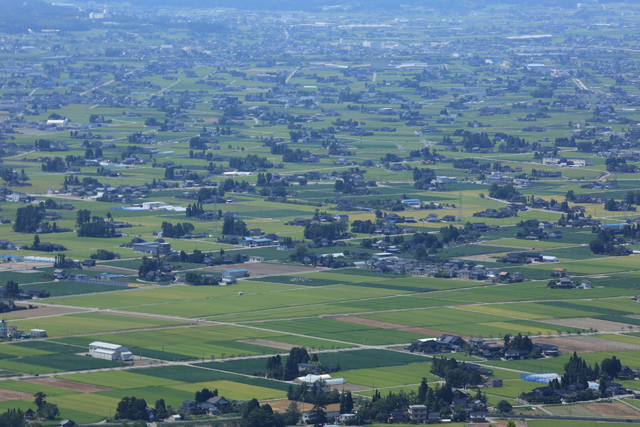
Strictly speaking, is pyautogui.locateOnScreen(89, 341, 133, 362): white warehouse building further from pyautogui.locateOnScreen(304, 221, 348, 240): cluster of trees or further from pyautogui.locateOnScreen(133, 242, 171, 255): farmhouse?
pyautogui.locateOnScreen(304, 221, 348, 240): cluster of trees

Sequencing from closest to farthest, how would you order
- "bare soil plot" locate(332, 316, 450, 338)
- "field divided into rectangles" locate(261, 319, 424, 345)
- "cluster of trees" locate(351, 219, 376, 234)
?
1. "field divided into rectangles" locate(261, 319, 424, 345)
2. "bare soil plot" locate(332, 316, 450, 338)
3. "cluster of trees" locate(351, 219, 376, 234)

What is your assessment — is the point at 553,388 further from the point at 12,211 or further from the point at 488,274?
the point at 12,211

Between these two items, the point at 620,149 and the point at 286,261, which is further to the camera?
the point at 620,149

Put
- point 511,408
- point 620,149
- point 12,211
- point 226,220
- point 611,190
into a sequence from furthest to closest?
point 620,149
point 611,190
point 12,211
point 226,220
point 511,408

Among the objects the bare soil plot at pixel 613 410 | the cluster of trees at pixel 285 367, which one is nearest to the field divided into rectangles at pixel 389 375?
the cluster of trees at pixel 285 367

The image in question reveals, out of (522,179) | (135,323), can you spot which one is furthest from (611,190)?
(135,323)

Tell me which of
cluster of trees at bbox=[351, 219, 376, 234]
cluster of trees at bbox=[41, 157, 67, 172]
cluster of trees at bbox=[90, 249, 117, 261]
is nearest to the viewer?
cluster of trees at bbox=[90, 249, 117, 261]

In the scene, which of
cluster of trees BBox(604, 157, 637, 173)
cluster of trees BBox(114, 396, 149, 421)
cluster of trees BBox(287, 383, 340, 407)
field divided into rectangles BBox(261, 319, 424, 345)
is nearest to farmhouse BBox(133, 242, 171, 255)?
field divided into rectangles BBox(261, 319, 424, 345)
